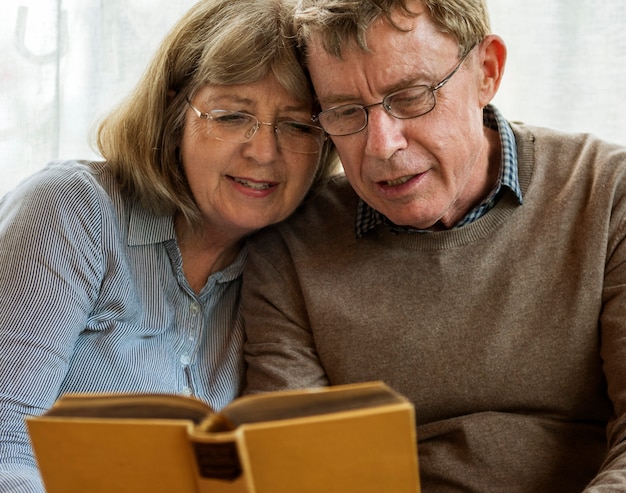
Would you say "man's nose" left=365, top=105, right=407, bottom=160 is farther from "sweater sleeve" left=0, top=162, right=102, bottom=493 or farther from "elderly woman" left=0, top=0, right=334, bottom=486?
"sweater sleeve" left=0, top=162, right=102, bottom=493

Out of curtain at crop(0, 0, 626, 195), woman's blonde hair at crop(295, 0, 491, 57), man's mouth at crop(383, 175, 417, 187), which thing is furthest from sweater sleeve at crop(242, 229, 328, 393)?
curtain at crop(0, 0, 626, 195)

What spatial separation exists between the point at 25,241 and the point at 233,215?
1.35 ft

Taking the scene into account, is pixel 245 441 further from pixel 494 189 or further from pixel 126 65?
pixel 126 65

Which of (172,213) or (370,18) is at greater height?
(370,18)

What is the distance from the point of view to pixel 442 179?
5.01 feet

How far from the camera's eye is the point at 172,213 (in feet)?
5.69

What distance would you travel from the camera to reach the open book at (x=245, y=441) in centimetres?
82

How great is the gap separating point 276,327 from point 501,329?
1.51 ft

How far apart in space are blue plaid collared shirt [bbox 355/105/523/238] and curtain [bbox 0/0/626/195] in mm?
479

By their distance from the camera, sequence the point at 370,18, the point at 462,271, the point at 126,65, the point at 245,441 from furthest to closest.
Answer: the point at 126,65
the point at 462,271
the point at 370,18
the point at 245,441

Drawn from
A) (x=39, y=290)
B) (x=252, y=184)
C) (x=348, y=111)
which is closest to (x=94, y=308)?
(x=39, y=290)

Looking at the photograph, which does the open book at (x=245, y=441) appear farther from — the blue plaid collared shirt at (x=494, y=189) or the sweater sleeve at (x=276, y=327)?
the blue plaid collared shirt at (x=494, y=189)

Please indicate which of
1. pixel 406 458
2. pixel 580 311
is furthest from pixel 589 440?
pixel 406 458

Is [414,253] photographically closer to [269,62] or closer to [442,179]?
[442,179]
